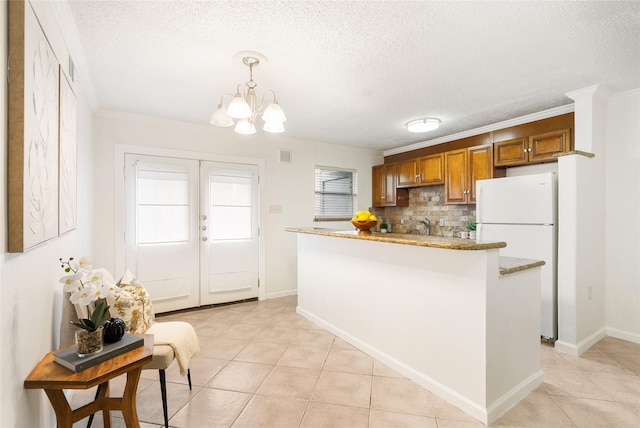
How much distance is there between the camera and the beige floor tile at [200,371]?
2322 mm

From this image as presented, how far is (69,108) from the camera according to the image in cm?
195

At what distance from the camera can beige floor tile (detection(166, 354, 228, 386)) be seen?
232 cm

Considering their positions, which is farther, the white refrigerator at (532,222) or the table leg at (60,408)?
the white refrigerator at (532,222)

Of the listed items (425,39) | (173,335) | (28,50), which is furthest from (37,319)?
(425,39)

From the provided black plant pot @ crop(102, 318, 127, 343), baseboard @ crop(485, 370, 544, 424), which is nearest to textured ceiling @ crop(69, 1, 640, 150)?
black plant pot @ crop(102, 318, 127, 343)

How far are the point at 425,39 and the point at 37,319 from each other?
266cm

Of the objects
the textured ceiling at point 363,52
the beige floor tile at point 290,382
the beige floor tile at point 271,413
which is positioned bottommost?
the beige floor tile at point 271,413

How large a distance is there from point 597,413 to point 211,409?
2.44 meters

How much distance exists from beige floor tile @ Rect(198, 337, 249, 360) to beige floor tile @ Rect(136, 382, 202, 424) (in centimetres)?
49

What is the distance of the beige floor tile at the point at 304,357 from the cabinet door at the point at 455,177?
273cm

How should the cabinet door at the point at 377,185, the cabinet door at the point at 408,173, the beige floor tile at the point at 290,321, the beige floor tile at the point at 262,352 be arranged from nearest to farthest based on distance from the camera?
the beige floor tile at the point at 262,352
the beige floor tile at the point at 290,321
the cabinet door at the point at 408,173
the cabinet door at the point at 377,185

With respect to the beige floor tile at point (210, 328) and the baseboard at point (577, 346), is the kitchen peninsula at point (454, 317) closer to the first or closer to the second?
the baseboard at point (577, 346)

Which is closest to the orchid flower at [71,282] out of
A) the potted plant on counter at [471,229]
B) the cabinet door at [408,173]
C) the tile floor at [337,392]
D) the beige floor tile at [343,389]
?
the tile floor at [337,392]

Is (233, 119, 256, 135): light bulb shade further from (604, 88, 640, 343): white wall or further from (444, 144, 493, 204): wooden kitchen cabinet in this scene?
(604, 88, 640, 343): white wall
